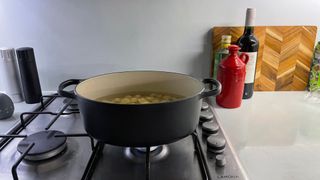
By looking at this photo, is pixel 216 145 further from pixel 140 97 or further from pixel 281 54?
pixel 281 54

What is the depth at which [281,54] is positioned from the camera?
0.98m

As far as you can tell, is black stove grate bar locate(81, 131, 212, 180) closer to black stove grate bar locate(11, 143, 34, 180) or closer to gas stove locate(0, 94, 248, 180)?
gas stove locate(0, 94, 248, 180)

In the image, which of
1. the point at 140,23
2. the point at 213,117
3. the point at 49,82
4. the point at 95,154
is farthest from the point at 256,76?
the point at 49,82

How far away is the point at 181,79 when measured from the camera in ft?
2.05

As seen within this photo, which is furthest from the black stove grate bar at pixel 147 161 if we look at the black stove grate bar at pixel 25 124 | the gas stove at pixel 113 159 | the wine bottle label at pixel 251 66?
the wine bottle label at pixel 251 66

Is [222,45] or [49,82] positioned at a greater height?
[222,45]

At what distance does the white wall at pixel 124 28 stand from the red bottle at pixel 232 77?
161mm

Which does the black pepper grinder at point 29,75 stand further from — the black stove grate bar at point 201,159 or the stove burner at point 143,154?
the black stove grate bar at point 201,159

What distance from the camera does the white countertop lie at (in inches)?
22.5

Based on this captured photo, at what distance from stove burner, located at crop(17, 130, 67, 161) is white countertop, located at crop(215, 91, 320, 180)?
1.39ft

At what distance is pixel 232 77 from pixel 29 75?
66 cm

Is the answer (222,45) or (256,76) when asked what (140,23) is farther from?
(256,76)

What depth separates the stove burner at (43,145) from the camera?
1.91ft

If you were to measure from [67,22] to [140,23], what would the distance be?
257mm
